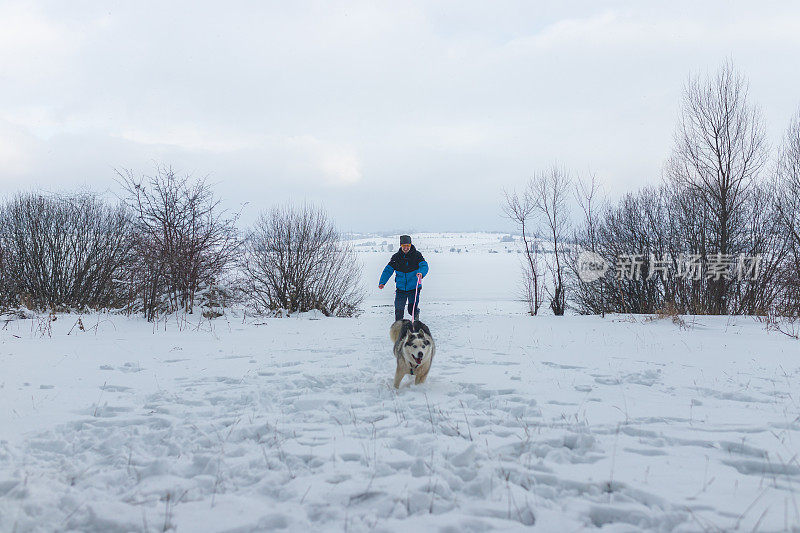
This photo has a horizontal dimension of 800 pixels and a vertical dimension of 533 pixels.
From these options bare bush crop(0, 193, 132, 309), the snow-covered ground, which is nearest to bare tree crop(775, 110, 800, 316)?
the snow-covered ground

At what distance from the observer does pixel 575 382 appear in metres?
5.74

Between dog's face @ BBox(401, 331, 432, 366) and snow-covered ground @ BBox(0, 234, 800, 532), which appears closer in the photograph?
snow-covered ground @ BBox(0, 234, 800, 532)

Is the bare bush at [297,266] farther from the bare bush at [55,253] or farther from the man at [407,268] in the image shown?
the man at [407,268]

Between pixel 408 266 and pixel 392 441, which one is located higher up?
pixel 408 266

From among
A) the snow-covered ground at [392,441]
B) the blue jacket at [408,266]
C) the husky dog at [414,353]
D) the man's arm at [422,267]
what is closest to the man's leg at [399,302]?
the blue jacket at [408,266]

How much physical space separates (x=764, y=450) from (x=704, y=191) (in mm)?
21272

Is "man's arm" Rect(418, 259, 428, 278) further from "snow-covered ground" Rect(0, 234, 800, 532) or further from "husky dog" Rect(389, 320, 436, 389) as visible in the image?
"husky dog" Rect(389, 320, 436, 389)

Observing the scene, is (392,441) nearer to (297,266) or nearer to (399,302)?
(399,302)

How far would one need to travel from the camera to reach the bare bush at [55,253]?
70.5 feet

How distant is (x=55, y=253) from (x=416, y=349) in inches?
957

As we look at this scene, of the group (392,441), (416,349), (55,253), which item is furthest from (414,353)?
(55,253)

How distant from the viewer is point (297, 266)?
22219mm

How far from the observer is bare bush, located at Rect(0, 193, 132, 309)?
2148 cm

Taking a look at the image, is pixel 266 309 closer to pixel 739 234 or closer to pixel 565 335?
pixel 565 335
